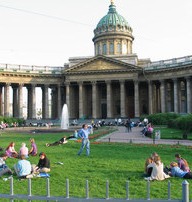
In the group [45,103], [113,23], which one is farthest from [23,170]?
[113,23]

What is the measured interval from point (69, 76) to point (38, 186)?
68.6 meters

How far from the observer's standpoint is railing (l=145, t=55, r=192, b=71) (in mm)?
69812

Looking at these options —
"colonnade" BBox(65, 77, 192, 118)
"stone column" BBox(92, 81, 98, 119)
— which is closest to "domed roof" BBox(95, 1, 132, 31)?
"colonnade" BBox(65, 77, 192, 118)

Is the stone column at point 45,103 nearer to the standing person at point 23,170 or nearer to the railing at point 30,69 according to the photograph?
the railing at point 30,69

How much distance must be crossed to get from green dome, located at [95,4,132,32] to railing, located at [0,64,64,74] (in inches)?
898

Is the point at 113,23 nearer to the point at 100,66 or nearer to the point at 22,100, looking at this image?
the point at 100,66

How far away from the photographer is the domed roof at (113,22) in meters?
98.9

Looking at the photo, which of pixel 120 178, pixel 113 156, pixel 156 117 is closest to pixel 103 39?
pixel 156 117

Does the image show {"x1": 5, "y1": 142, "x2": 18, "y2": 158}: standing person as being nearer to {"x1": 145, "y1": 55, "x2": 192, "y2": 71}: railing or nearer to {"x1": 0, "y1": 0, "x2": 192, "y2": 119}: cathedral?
{"x1": 0, "y1": 0, "x2": 192, "y2": 119}: cathedral

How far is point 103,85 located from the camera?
8481 cm

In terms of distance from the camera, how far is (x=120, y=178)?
14.1 metres

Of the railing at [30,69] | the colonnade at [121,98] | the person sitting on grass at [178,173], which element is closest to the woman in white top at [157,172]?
the person sitting on grass at [178,173]

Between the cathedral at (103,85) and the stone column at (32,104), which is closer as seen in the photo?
the cathedral at (103,85)

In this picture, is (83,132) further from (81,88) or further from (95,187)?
(81,88)
